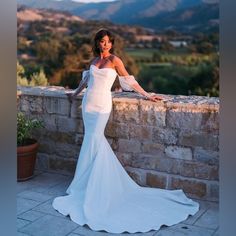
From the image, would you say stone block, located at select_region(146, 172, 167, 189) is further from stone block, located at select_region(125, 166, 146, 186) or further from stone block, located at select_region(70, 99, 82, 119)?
stone block, located at select_region(70, 99, 82, 119)

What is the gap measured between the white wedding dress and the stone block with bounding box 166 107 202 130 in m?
0.45

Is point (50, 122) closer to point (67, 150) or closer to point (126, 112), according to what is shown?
point (67, 150)

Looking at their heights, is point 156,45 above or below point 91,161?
above

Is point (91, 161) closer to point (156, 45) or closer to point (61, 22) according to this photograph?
point (156, 45)

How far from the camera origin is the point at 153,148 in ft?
11.1

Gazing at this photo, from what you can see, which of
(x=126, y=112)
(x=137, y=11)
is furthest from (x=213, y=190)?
(x=137, y=11)

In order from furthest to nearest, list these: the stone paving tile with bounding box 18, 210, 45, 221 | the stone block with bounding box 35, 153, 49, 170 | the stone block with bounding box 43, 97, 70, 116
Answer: the stone block with bounding box 35, 153, 49, 170 → the stone block with bounding box 43, 97, 70, 116 → the stone paving tile with bounding box 18, 210, 45, 221

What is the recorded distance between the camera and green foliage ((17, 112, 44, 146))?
372 centimetres

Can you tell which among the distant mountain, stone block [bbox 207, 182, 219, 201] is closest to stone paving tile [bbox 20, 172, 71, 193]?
stone block [bbox 207, 182, 219, 201]

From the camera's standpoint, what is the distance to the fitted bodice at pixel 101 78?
317 cm

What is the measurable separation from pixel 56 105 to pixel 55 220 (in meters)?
1.34
